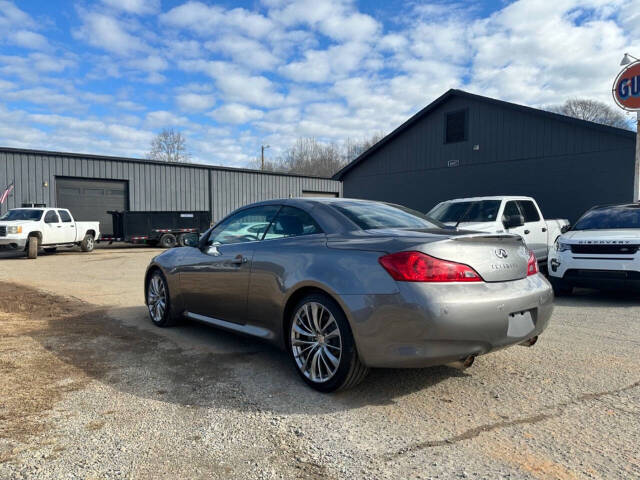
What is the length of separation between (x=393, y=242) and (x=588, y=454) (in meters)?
1.65

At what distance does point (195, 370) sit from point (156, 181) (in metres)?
24.1

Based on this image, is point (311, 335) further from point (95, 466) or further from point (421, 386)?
point (95, 466)

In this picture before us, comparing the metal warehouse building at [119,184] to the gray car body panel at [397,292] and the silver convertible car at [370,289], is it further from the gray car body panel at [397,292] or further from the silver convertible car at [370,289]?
the gray car body panel at [397,292]

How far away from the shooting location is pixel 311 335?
3.66m

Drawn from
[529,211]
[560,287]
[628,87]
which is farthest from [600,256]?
[628,87]

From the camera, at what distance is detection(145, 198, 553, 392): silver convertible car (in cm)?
315

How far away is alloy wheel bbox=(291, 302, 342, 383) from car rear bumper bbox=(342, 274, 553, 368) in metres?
0.25

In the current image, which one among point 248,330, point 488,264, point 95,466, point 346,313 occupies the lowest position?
point 95,466

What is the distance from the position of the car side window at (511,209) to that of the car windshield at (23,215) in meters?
15.8

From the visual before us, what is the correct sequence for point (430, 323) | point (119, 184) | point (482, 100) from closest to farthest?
point (430, 323), point (482, 100), point (119, 184)

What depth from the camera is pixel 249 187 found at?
101 ft

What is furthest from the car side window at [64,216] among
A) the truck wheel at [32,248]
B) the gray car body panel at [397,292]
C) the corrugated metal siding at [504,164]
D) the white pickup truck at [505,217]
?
the gray car body panel at [397,292]

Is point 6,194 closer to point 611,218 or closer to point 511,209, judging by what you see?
point 511,209

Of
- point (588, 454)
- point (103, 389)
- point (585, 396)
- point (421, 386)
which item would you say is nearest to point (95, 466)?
point (103, 389)
